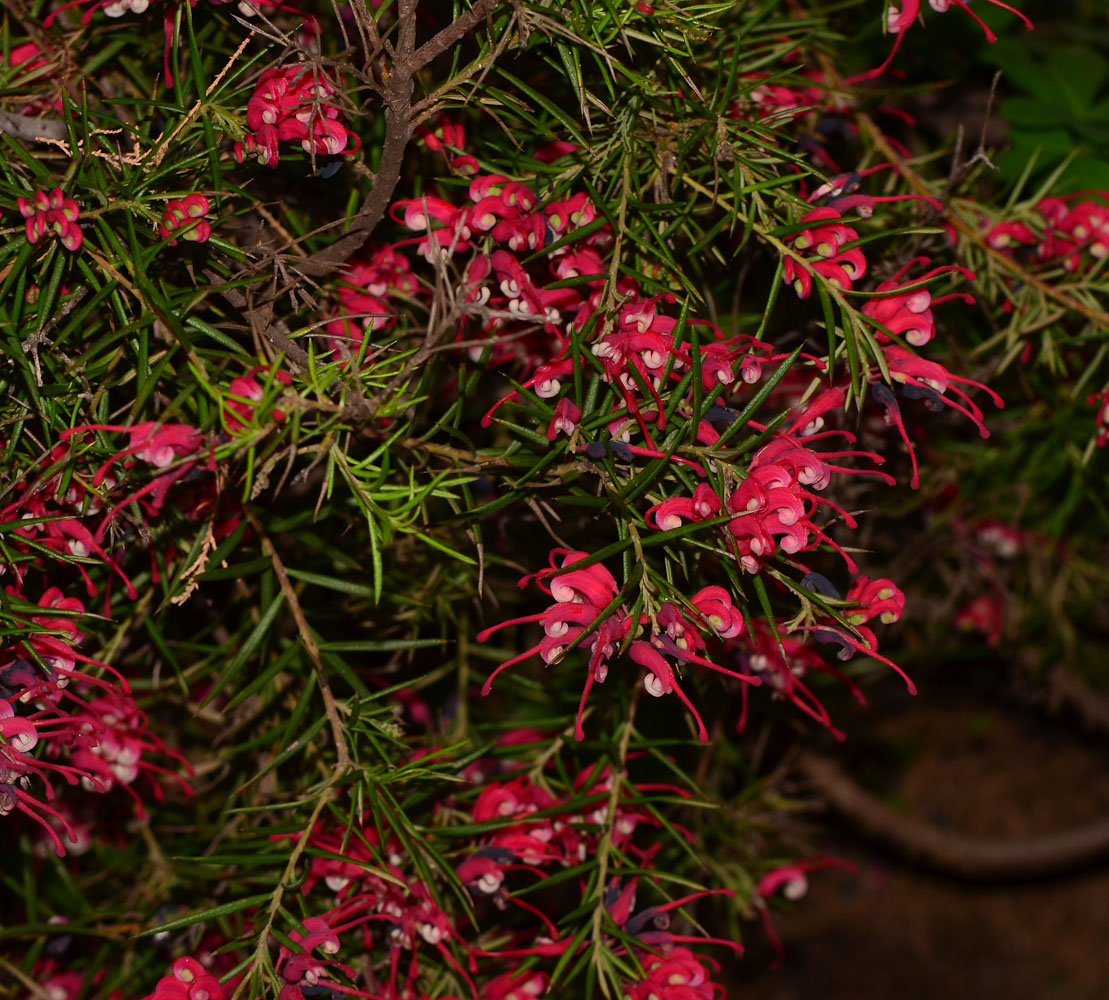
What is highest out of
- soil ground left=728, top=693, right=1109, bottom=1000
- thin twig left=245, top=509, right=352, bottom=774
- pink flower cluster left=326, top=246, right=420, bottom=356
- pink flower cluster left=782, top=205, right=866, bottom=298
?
pink flower cluster left=782, top=205, right=866, bottom=298

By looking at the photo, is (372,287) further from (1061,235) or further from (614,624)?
(1061,235)

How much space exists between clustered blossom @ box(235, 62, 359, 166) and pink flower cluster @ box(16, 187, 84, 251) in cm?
10

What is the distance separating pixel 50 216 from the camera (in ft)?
1.64

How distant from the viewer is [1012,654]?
119 centimetres

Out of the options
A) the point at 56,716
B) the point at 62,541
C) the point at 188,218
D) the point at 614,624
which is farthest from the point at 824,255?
the point at 56,716

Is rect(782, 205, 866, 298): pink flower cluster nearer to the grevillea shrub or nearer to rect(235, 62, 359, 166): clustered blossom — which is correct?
the grevillea shrub

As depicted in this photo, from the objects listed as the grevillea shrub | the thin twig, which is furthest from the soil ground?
the thin twig

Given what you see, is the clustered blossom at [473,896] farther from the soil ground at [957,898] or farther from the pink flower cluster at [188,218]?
the soil ground at [957,898]

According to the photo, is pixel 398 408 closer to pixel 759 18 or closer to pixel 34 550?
pixel 34 550

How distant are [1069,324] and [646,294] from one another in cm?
42

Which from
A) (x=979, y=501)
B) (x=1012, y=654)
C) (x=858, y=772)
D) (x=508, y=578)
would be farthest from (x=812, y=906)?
(x=508, y=578)

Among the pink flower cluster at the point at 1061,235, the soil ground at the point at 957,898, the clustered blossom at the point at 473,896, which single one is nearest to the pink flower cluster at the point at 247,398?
the clustered blossom at the point at 473,896

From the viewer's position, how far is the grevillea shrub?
1.66 feet

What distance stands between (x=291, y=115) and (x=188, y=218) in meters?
0.08
